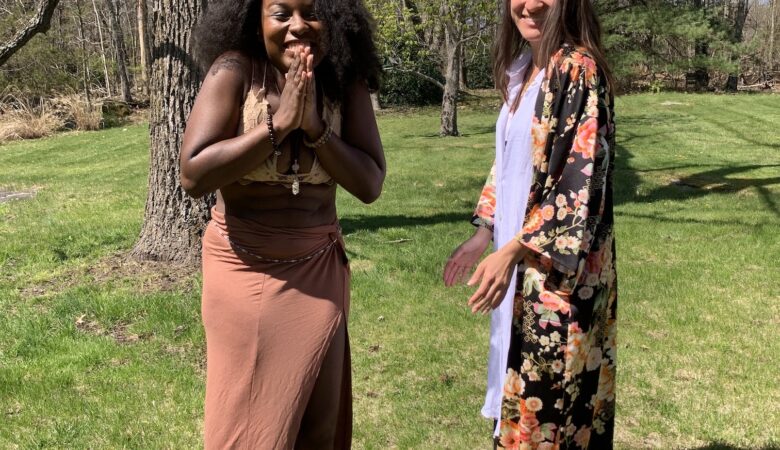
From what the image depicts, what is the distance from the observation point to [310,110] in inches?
63.9

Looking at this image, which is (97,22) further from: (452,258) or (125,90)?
(452,258)

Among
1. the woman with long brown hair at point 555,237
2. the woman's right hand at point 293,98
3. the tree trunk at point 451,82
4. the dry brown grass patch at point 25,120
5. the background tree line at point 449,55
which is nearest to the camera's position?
the woman's right hand at point 293,98

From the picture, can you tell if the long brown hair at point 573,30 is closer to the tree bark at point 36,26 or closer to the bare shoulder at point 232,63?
the bare shoulder at point 232,63

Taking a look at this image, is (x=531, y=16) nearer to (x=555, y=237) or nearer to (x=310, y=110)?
(x=555, y=237)

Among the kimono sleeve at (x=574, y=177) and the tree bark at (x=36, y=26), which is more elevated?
the tree bark at (x=36, y=26)

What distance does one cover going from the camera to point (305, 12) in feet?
5.72

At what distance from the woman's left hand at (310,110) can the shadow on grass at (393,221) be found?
16.5ft

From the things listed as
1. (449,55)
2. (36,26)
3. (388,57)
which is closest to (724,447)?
(36,26)

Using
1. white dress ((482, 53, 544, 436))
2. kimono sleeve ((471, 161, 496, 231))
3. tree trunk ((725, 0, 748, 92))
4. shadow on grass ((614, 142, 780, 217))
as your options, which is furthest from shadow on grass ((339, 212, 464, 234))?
tree trunk ((725, 0, 748, 92))

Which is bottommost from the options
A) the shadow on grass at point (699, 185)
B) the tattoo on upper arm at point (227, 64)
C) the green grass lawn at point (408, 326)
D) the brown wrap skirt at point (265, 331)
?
the green grass lawn at point (408, 326)

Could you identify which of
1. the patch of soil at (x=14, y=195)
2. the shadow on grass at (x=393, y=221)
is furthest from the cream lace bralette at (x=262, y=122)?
the patch of soil at (x=14, y=195)

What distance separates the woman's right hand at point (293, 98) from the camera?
1562 mm

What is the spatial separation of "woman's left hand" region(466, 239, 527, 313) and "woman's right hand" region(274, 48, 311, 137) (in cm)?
67

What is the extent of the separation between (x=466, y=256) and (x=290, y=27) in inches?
38.4
